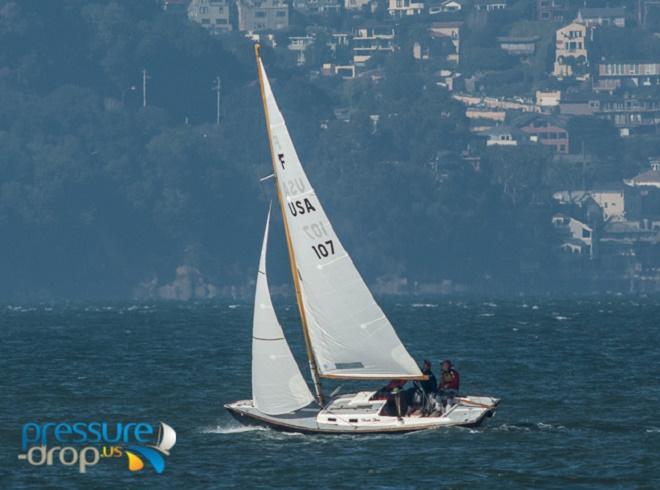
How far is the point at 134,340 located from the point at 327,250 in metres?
57.1

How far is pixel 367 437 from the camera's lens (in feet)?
170

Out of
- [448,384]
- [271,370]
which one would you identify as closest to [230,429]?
[271,370]

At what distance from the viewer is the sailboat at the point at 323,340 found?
167 ft

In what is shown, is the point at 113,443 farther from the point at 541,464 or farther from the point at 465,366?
the point at 465,366

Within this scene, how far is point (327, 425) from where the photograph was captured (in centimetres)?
5091

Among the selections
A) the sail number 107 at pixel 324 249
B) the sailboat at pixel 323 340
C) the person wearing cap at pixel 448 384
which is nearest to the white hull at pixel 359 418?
the sailboat at pixel 323 340

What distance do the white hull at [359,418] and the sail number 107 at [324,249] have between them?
12.0 ft

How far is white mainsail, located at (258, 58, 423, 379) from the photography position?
50.8m

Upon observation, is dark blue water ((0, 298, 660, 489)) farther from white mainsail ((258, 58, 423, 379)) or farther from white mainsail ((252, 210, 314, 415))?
white mainsail ((258, 58, 423, 379))

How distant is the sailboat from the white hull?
0.02 m

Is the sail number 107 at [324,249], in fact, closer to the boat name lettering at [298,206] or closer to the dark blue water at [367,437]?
the boat name lettering at [298,206]

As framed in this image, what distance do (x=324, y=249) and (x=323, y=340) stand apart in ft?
7.17

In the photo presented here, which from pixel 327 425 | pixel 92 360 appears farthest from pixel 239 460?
pixel 92 360

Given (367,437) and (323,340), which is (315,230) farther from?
(367,437)
